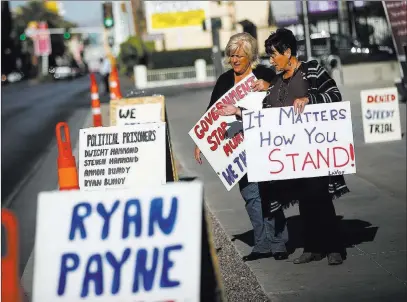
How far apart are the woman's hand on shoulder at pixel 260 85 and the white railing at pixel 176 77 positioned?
148ft

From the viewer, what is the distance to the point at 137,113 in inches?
468

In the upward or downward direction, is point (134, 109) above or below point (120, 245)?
above

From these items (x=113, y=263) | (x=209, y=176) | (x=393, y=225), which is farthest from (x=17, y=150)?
(x=113, y=263)

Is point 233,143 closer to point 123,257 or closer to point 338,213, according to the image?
point 338,213

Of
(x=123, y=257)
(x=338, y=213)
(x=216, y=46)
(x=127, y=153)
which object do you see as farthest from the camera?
(x=216, y=46)

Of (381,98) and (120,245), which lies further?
(381,98)

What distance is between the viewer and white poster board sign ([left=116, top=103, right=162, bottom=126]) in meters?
11.8

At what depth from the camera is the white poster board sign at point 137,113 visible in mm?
11758

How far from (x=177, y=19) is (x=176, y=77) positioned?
18269mm

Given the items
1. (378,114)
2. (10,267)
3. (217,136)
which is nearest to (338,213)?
(217,136)

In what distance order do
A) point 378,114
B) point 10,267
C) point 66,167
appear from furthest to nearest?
point 378,114, point 66,167, point 10,267

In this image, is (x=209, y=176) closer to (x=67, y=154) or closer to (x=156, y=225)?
(x=67, y=154)

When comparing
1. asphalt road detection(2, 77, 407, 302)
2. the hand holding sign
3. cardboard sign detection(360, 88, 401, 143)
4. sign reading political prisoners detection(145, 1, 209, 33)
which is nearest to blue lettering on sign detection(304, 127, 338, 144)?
the hand holding sign

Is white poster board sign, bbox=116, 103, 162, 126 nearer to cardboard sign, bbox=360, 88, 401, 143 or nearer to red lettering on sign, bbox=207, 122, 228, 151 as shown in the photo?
red lettering on sign, bbox=207, 122, 228, 151
